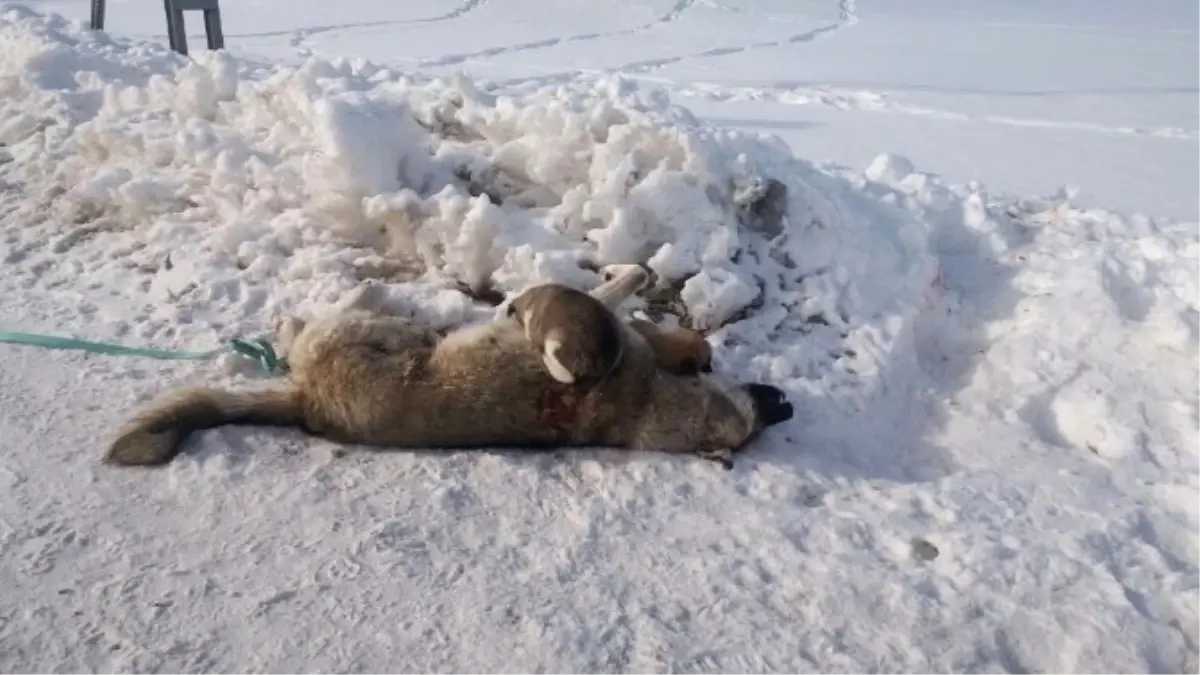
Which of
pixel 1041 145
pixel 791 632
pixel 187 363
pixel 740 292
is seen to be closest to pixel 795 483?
pixel 791 632

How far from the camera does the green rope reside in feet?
12.0

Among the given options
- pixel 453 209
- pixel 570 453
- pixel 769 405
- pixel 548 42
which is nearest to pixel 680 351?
pixel 769 405

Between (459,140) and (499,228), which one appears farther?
(459,140)

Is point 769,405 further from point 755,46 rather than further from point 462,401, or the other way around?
point 755,46

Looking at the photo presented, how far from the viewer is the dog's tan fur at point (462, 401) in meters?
3.26

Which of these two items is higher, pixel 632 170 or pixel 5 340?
pixel 632 170

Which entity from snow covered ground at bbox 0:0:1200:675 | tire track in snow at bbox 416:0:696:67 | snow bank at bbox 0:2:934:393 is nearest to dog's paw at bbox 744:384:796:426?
snow covered ground at bbox 0:0:1200:675

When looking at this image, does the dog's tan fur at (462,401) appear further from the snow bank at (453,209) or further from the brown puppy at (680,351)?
the snow bank at (453,209)

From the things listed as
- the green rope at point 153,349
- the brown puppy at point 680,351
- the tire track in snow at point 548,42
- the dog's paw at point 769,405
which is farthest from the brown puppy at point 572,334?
the tire track in snow at point 548,42

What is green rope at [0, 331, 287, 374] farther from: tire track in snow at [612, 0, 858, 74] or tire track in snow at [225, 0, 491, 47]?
tire track in snow at [225, 0, 491, 47]

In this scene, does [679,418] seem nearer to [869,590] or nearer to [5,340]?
[869,590]

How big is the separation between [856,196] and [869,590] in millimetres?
2777

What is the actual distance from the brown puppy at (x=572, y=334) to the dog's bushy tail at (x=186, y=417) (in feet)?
2.77

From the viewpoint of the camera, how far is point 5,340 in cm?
376
